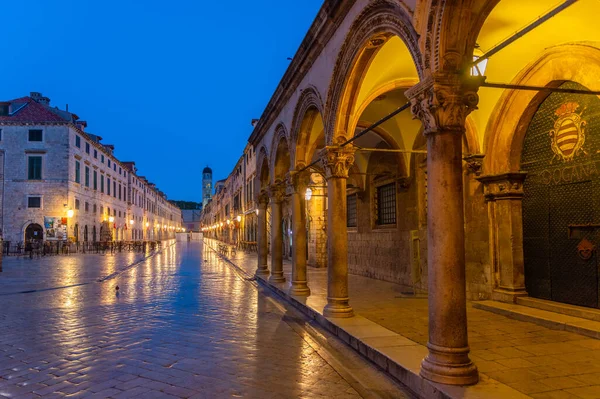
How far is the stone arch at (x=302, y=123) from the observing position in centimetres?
1102

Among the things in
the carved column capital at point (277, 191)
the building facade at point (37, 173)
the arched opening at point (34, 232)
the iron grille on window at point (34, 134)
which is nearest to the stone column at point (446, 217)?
the carved column capital at point (277, 191)

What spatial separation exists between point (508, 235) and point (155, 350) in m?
7.04

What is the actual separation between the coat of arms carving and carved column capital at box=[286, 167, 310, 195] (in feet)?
18.7

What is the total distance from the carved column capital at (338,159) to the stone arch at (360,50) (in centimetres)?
20

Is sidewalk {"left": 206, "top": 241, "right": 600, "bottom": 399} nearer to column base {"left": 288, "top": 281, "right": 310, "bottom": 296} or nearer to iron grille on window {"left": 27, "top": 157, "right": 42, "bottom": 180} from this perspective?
column base {"left": 288, "top": 281, "right": 310, "bottom": 296}

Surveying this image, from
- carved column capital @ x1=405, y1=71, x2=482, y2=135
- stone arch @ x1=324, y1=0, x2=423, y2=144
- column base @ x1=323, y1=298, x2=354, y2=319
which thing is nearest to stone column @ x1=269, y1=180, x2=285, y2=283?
stone arch @ x1=324, y1=0, x2=423, y2=144

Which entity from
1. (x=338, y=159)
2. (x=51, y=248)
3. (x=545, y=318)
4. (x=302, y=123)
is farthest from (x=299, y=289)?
(x=51, y=248)

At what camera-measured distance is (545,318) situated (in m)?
7.73

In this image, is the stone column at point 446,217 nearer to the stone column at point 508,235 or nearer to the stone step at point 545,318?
the stone step at point 545,318

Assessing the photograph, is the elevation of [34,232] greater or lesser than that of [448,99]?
lesser

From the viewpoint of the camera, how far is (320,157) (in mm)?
9312

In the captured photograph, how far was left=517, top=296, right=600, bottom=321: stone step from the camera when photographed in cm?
754

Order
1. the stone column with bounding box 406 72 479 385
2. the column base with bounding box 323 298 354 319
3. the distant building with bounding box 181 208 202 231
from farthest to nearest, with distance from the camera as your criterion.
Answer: the distant building with bounding box 181 208 202 231 < the column base with bounding box 323 298 354 319 < the stone column with bounding box 406 72 479 385

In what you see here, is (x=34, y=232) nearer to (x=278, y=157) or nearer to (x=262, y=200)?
(x=262, y=200)
